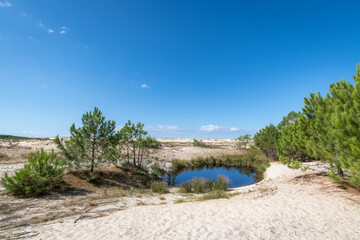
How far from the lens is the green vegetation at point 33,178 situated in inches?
369

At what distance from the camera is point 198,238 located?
5.51 m

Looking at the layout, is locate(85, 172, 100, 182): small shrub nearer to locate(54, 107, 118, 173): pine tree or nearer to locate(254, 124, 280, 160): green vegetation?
locate(54, 107, 118, 173): pine tree

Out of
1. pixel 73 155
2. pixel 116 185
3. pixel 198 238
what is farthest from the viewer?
pixel 116 185

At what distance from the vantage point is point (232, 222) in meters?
6.61

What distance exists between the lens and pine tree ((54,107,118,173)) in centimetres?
1291

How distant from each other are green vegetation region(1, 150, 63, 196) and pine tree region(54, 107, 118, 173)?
7.83ft

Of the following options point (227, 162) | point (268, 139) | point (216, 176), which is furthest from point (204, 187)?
point (268, 139)

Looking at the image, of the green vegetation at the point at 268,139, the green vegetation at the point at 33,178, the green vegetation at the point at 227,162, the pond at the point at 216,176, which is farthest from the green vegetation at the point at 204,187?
the green vegetation at the point at 268,139

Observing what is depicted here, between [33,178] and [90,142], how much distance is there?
430cm

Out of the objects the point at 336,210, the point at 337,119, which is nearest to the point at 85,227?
the point at 337,119

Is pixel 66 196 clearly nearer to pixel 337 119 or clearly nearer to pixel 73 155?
pixel 73 155

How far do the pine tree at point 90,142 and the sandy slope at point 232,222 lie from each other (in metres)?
7.36

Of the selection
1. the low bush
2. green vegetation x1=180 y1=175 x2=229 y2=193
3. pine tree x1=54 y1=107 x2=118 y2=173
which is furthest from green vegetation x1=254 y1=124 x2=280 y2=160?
pine tree x1=54 y1=107 x2=118 y2=173

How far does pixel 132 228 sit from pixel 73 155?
972 cm
